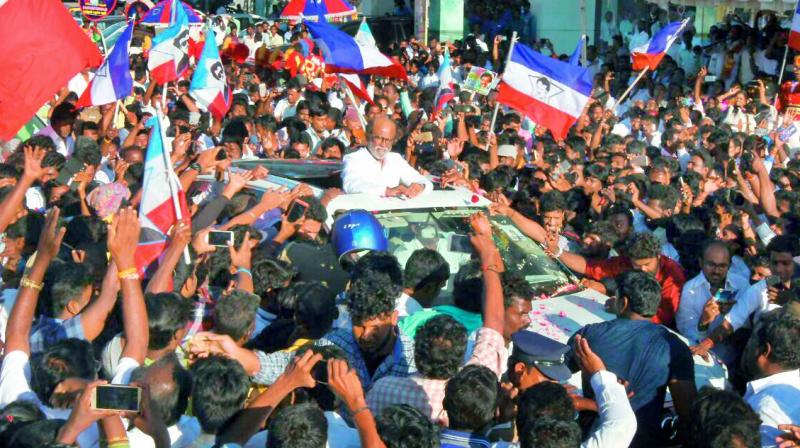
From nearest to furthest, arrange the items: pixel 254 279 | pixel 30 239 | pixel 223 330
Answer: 1. pixel 223 330
2. pixel 254 279
3. pixel 30 239

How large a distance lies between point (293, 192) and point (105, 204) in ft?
4.62

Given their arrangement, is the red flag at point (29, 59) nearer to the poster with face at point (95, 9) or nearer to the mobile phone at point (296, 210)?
the mobile phone at point (296, 210)

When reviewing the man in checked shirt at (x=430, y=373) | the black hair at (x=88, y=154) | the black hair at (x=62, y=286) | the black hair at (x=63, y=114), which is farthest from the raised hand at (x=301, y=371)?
the black hair at (x=63, y=114)

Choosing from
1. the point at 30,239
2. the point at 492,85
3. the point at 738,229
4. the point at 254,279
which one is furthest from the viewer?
the point at 492,85

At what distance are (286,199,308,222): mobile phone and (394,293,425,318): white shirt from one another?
4.09 feet

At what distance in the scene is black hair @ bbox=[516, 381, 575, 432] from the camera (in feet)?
14.2

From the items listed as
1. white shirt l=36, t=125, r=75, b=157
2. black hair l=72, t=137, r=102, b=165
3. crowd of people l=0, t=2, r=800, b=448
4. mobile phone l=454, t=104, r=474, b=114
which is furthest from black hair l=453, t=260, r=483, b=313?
mobile phone l=454, t=104, r=474, b=114

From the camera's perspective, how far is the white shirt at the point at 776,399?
4918 mm

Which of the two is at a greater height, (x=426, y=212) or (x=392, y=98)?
(x=426, y=212)

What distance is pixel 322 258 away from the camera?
6.73 meters

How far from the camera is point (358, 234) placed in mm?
6555

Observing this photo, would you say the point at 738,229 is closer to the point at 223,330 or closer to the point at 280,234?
the point at 280,234

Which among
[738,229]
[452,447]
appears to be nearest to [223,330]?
[452,447]

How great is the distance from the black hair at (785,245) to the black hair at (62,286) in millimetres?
4362
